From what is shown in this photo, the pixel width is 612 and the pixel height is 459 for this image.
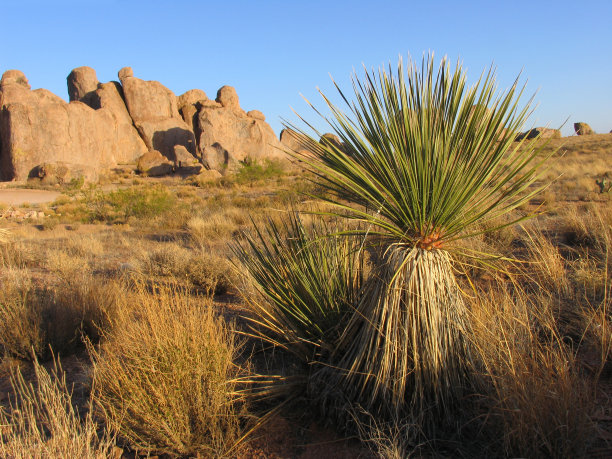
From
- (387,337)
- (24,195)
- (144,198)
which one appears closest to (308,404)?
(387,337)

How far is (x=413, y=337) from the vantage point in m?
2.27

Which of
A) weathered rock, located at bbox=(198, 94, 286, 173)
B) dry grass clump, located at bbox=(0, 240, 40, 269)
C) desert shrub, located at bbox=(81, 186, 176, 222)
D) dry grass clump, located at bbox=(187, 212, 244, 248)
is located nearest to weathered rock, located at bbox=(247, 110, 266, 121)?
weathered rock, located at bbox=(198, 94, 286, 173)

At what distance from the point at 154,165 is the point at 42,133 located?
772 cm

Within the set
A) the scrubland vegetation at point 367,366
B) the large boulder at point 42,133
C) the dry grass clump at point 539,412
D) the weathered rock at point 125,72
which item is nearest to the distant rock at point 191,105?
the weathered rock at point 125,72

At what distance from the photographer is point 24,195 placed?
73.4ft

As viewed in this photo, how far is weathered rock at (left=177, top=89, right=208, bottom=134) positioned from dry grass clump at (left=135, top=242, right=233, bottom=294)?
3433cm

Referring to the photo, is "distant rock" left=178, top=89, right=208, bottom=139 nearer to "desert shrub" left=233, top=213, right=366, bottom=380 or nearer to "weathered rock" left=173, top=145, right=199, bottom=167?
"weathered rock" left=173, top=145, right=199, bottom=167

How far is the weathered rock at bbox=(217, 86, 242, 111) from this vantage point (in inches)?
1667

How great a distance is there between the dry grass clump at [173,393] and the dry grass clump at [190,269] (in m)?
2.42

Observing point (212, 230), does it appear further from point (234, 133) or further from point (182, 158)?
point (234, 133)

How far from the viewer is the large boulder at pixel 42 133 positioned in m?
27.3

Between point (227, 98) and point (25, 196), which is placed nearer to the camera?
point (25, 196)

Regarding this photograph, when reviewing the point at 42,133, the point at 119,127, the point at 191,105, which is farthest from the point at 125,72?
the point at 42,133

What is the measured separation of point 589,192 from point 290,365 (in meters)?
10.7
